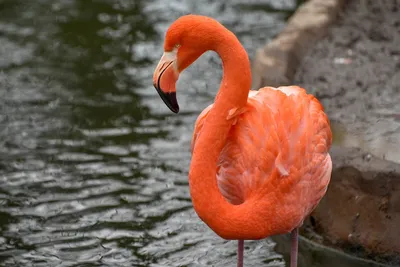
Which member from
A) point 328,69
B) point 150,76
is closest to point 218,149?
point 328,69

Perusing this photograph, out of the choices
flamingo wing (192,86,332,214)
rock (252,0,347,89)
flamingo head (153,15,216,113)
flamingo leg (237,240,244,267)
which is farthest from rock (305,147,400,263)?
flamingo head (153,15,216,113)

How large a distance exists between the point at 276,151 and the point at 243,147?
19cm

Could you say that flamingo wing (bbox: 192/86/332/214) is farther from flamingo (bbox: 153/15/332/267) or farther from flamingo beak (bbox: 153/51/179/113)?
flamingo beak (bbox: 153/51/179/113)

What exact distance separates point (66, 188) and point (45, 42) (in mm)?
3056

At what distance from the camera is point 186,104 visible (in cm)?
809

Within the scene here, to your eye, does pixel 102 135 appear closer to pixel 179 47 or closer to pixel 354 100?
pixel 354 100

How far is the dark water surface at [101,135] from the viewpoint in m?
5.99

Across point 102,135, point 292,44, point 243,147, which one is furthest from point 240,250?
point 292,44

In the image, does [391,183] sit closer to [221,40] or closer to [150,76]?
[221,40]

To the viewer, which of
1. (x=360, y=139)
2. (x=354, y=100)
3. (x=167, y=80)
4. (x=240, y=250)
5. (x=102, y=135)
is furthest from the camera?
(x=102, y=135)

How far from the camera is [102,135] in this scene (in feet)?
24.6

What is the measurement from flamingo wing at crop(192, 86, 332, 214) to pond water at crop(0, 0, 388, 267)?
3.92 feet

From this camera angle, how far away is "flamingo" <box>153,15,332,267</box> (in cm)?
434

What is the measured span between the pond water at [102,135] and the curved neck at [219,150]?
150cm
